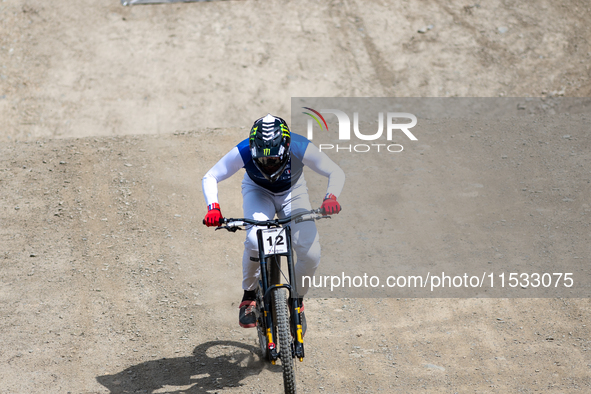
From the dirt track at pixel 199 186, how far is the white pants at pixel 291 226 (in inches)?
51.5

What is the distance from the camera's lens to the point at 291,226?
629cm

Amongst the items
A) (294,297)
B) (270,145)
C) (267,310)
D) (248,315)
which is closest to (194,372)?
(248,315)

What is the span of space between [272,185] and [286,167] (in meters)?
0.27

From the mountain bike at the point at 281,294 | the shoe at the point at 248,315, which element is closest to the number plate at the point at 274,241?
the mountain bike at the point at 281,294

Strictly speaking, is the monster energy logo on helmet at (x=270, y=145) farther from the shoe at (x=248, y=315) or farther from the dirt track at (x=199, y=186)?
the dirt track at (x=199, y=186)

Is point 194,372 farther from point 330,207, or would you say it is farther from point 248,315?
point 330,207

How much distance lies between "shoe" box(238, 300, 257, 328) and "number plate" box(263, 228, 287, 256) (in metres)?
1.21

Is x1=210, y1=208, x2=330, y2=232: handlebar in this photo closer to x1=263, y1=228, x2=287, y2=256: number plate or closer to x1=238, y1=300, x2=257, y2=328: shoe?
x1=263, y1=228, x2=287, y2=256: number plate

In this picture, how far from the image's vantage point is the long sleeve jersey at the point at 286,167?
6352 millimetres

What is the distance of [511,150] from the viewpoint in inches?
506

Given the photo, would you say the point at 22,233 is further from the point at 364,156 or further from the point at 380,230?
the point at 364,156

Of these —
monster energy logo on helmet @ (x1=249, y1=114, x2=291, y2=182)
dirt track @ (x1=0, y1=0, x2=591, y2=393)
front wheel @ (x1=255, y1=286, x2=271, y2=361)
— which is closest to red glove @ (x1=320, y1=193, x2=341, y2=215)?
monster energy logo on helmet @ (x1=249, y1=114, x2=291, y2=182)

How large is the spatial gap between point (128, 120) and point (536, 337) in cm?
1133

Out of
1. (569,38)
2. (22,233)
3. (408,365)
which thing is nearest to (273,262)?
(408,365)
